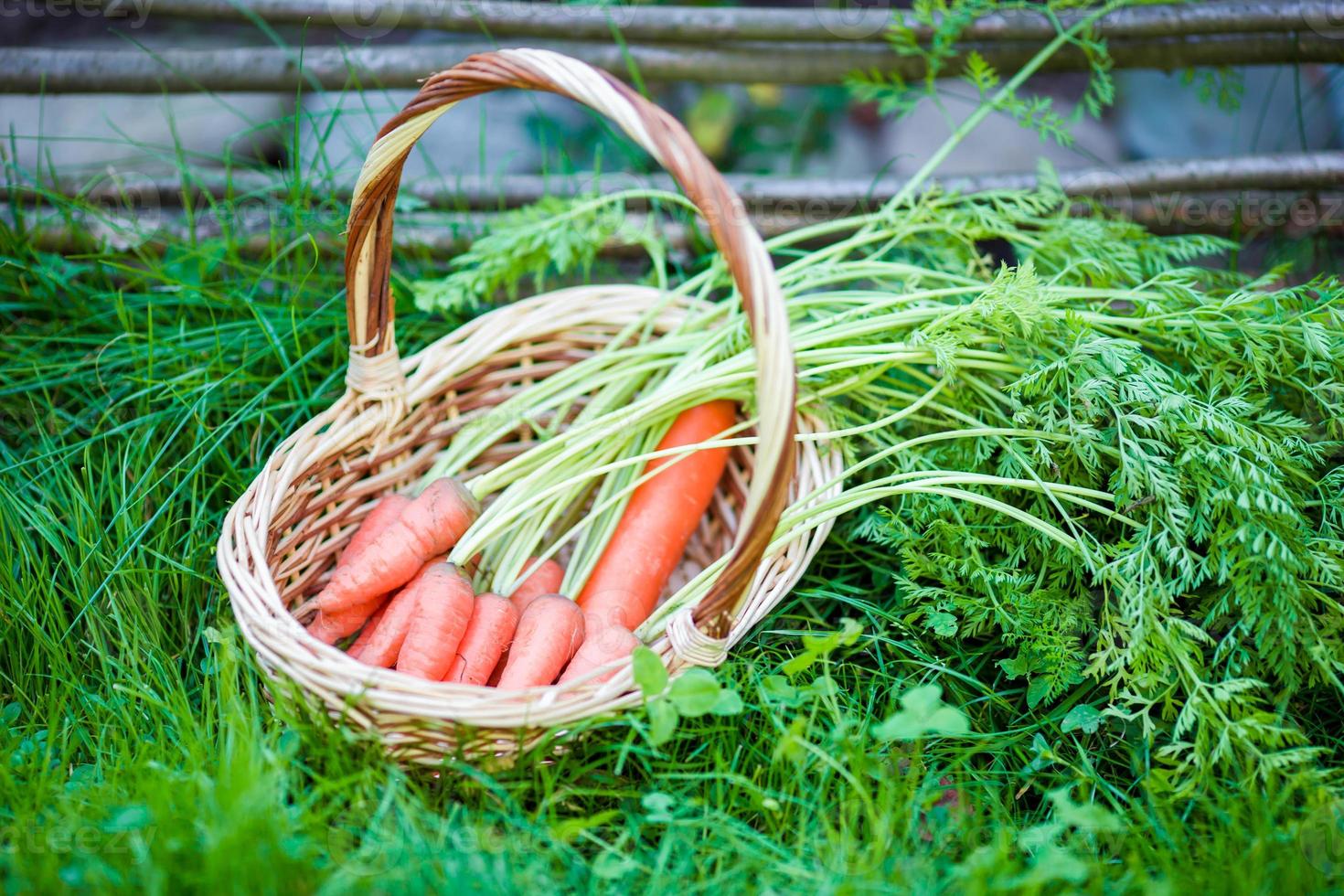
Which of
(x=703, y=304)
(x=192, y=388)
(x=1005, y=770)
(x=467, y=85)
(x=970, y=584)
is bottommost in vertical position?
(x=1005, y=770)

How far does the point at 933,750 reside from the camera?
1.51 metres

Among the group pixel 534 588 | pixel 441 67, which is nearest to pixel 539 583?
pixel 534 588

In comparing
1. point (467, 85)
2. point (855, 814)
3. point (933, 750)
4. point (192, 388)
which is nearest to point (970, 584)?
point (933, 750)

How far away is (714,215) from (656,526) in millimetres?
727

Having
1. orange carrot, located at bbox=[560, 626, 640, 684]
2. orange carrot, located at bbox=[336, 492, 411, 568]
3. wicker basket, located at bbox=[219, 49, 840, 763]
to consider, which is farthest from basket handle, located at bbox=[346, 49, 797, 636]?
orange carrot, located at bbox=[336, 492, 411, 568]

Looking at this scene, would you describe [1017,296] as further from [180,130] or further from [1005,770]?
[180,130]

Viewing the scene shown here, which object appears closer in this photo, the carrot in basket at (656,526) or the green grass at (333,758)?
the green grass at (333,758)

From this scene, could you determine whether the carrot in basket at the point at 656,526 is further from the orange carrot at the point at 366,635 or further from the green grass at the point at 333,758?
the orange carrot at the point at 366,635

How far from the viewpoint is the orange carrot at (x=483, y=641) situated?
5.03 ft

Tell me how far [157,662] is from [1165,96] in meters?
3.41

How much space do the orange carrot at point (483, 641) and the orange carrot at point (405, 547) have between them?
132mm

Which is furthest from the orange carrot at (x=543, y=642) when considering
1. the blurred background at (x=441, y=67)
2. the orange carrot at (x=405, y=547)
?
the blurred background at (x=441, y=67)

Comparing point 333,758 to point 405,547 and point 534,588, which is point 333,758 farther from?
point 534,588

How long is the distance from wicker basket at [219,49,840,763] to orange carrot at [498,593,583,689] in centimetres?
13
